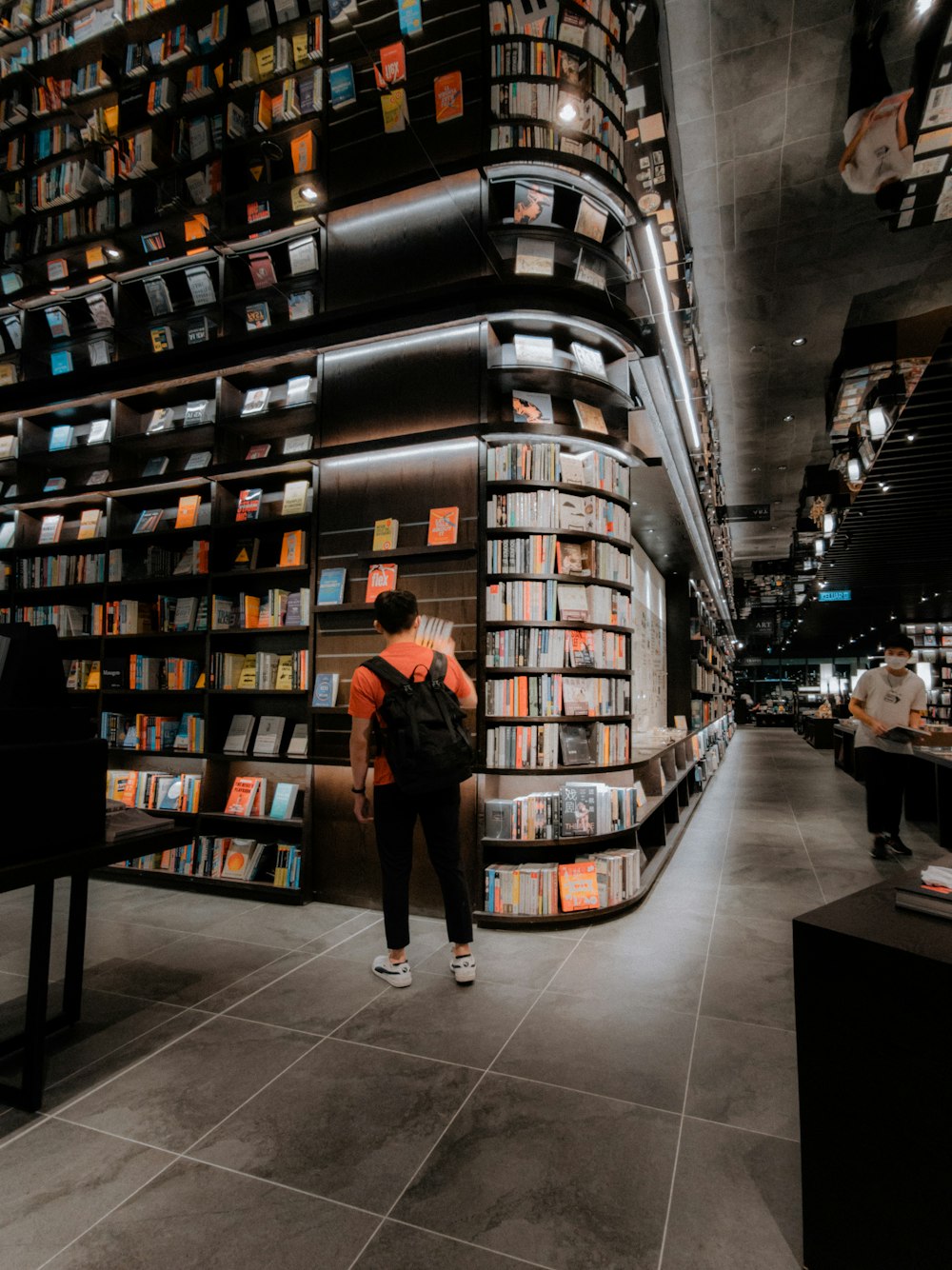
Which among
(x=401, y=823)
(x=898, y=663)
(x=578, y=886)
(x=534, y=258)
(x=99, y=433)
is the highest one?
(x=534, y=258)

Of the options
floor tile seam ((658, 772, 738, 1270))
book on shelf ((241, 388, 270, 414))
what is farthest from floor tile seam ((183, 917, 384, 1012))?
book on shelf ((241, 388, 270, 414))

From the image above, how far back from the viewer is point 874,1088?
125 cm

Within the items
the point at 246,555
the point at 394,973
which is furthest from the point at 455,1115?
the point at 246,555

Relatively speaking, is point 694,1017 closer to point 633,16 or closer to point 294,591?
point 294,591

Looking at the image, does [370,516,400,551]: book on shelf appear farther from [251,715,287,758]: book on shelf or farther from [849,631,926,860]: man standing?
[849,631,926,860]: man standing

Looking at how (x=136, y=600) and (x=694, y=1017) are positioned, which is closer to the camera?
(x=694, y=1017)

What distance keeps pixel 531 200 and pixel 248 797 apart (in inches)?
158

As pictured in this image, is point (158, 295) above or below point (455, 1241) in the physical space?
above

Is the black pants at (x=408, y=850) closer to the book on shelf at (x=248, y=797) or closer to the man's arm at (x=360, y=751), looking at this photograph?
the man's arm at (x=360, y=751)

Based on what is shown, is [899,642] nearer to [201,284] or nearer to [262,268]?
[262,268]

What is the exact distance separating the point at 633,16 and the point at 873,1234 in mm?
4771

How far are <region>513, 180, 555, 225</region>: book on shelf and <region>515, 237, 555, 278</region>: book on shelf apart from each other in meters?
0.11

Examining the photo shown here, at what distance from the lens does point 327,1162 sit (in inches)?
68.6

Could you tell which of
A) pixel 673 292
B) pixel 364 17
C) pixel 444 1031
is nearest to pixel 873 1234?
pixel 444 1031
